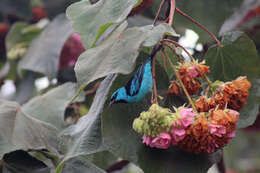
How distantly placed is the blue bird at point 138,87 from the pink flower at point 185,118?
0.19 ft

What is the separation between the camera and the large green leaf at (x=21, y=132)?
62cm

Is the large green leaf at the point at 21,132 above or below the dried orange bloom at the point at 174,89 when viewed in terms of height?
below

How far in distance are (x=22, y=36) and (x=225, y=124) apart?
88 centimetres

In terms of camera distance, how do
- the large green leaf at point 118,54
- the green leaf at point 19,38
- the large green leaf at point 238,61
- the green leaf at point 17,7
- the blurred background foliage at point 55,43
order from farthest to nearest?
the green leaf at point 17,7, the green leaf at point 19,38, the blurred background foliage at point 55,43, the large green leaf at point 238,61, the large green leaf at point 118,54

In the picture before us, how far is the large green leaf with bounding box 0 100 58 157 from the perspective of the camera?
624 mm

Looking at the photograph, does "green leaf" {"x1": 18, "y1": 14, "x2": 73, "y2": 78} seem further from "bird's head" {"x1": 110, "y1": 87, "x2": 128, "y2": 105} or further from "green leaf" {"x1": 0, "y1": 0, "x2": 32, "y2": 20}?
"bird's head" {"x1": 110, "y1": 87, "x2": 128, "y2": 105}

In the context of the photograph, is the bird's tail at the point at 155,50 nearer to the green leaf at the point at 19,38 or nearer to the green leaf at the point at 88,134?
the green leaf at the point at 88,134

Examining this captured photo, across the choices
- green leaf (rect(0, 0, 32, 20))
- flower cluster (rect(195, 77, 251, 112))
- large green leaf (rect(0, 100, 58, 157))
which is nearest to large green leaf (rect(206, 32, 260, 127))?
flower cluster (rect(195, 77, 251, 112))

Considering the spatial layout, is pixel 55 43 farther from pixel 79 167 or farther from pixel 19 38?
pixel 79 167

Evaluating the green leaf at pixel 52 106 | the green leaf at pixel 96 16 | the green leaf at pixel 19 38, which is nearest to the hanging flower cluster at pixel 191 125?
→ the green leaf at pixel 96 16

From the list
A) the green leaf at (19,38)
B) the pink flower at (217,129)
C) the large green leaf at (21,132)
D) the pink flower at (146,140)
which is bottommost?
the green leaf at (19,38)

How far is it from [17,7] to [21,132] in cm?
82

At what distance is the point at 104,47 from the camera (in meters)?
0.52

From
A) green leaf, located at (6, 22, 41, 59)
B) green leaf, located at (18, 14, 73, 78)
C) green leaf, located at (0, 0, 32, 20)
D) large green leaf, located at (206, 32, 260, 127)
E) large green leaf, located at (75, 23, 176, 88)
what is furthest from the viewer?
green leaf, located at (0, 0, 32, 20)
